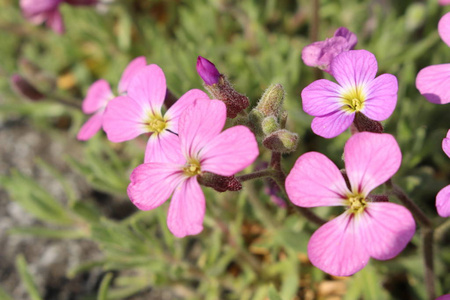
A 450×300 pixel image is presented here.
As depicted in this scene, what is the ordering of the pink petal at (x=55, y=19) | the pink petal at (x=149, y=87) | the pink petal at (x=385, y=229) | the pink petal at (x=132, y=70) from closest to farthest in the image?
1. the pink petal at (x=385, y=229)
2. the pink petal at (x=149, y=87)
3. the pink petal at (x=132, y=70)
4. the pink petal at (x=55, y=19)

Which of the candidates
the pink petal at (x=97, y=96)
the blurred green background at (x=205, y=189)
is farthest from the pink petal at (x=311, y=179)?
the pink petal at (x=97, y=96)

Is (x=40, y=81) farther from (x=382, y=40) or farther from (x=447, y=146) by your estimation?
(x=447, y=146)

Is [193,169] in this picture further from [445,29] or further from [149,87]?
[445,29]

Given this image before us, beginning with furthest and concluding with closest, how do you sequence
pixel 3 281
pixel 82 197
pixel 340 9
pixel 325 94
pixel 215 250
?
1. pixel 340 9
2. pixel 82 197
3. pixel 3 281
4. pixel 215 250
5. pixel 325 94

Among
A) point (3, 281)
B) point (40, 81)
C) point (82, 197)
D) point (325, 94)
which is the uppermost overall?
point (325, 94)

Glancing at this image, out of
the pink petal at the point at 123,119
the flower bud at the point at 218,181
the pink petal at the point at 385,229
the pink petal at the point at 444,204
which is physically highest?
the pink petal at the point at 444,204

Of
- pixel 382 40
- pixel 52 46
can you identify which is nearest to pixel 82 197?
pixel 52 46

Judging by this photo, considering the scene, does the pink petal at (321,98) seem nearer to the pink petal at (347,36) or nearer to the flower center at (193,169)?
the pink petal at (347,36)
